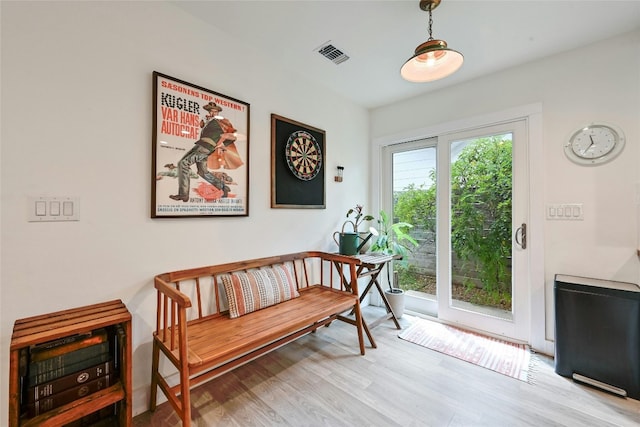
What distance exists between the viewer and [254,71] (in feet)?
7.17

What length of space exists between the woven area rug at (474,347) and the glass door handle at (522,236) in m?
0.91

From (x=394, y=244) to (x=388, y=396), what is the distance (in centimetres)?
164

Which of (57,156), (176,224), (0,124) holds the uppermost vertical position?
(0,124)

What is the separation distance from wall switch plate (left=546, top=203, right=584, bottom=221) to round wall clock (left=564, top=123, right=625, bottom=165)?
355 millimetres

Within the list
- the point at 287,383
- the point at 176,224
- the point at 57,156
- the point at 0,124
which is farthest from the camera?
the point at 287,383

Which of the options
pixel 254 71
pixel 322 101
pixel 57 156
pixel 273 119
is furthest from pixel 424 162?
pixel 57 156

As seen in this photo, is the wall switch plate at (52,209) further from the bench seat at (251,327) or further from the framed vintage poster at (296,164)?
the framed vintage poster at (296,164)

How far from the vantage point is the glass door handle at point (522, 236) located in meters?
2.41

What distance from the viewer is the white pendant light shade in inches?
59.8

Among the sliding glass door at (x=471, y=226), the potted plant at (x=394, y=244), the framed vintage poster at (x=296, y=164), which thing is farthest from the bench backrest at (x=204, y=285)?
the sliding glass door at (x=471, y=226)

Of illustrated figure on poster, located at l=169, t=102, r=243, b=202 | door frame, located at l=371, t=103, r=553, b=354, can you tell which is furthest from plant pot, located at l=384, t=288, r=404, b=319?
illustrated figure on poster, located at l=169, t=102, r=243, b=202

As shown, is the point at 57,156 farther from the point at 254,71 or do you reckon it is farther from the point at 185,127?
the point at 254,71

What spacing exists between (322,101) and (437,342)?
265cm

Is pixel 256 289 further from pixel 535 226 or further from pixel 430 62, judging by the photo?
pixel 535 226
